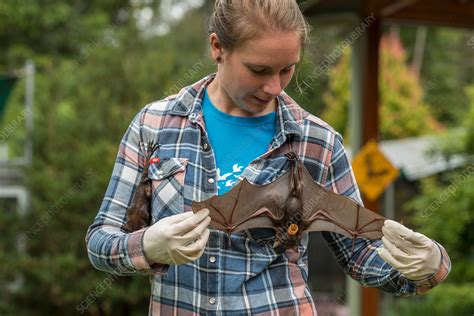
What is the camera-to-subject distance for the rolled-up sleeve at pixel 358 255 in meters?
2.31

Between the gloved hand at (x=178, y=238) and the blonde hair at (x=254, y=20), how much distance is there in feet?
1.51

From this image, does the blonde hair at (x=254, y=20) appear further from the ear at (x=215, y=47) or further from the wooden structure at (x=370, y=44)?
the wooden structure at (x=370, y=44)

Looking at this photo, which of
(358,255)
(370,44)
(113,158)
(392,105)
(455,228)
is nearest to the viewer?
A: (358,255)

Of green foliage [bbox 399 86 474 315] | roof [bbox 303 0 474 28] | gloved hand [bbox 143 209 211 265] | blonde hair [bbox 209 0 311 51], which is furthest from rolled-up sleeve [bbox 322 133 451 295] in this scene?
green foliage [bbox 399 86 474 315]

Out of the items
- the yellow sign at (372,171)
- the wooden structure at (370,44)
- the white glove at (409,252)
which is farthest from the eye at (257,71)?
the wooden structure at (370,44)

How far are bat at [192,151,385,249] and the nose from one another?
7.1 inches

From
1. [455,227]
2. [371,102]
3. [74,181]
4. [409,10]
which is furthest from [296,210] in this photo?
[74,181]

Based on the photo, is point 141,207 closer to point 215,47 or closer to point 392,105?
point 215,47

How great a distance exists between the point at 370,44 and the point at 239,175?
200 inches

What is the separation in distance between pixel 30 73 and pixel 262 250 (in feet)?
25.3

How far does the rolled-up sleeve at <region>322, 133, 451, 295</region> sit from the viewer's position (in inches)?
90.8

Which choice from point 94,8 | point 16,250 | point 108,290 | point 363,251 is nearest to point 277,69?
point 363,251

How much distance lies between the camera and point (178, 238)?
2047 mm

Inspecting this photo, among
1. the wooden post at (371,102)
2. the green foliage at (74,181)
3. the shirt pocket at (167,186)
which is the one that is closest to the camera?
the shirt pocket at (167,186)
